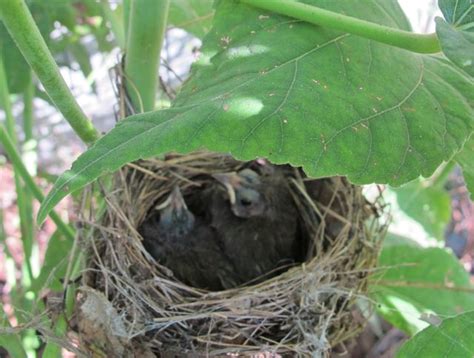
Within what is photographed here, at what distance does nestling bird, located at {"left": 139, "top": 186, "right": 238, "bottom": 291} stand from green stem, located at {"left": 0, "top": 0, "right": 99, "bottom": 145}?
1.56 feet

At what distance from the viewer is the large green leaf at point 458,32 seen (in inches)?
29.2

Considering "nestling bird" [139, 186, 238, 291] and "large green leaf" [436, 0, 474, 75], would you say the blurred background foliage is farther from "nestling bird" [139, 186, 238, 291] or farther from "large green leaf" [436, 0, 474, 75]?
"large green leaf" [436, 0, 474, 75]

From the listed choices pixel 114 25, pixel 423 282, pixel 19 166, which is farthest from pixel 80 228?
pixel 423 282

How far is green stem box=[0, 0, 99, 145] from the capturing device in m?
0.80

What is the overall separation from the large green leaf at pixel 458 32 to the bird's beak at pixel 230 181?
0.64m

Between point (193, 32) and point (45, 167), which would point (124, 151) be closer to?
point (193, 32)

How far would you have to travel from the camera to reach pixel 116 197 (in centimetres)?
120

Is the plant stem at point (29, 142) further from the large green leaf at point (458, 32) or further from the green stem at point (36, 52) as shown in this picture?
the large green leaf at point (458, 32)

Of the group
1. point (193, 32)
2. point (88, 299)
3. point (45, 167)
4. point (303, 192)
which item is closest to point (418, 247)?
point (303, 192)

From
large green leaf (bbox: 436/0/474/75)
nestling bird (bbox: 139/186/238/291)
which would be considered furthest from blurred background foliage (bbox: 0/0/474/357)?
large green leaf (bbox: 436/0/474/75)

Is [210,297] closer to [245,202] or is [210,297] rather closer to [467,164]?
[245,202]

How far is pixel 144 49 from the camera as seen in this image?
105 cm

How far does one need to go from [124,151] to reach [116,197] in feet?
1.64

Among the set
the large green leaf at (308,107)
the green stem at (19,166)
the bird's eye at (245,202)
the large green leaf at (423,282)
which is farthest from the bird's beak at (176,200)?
the large green leaf at (308,107)
